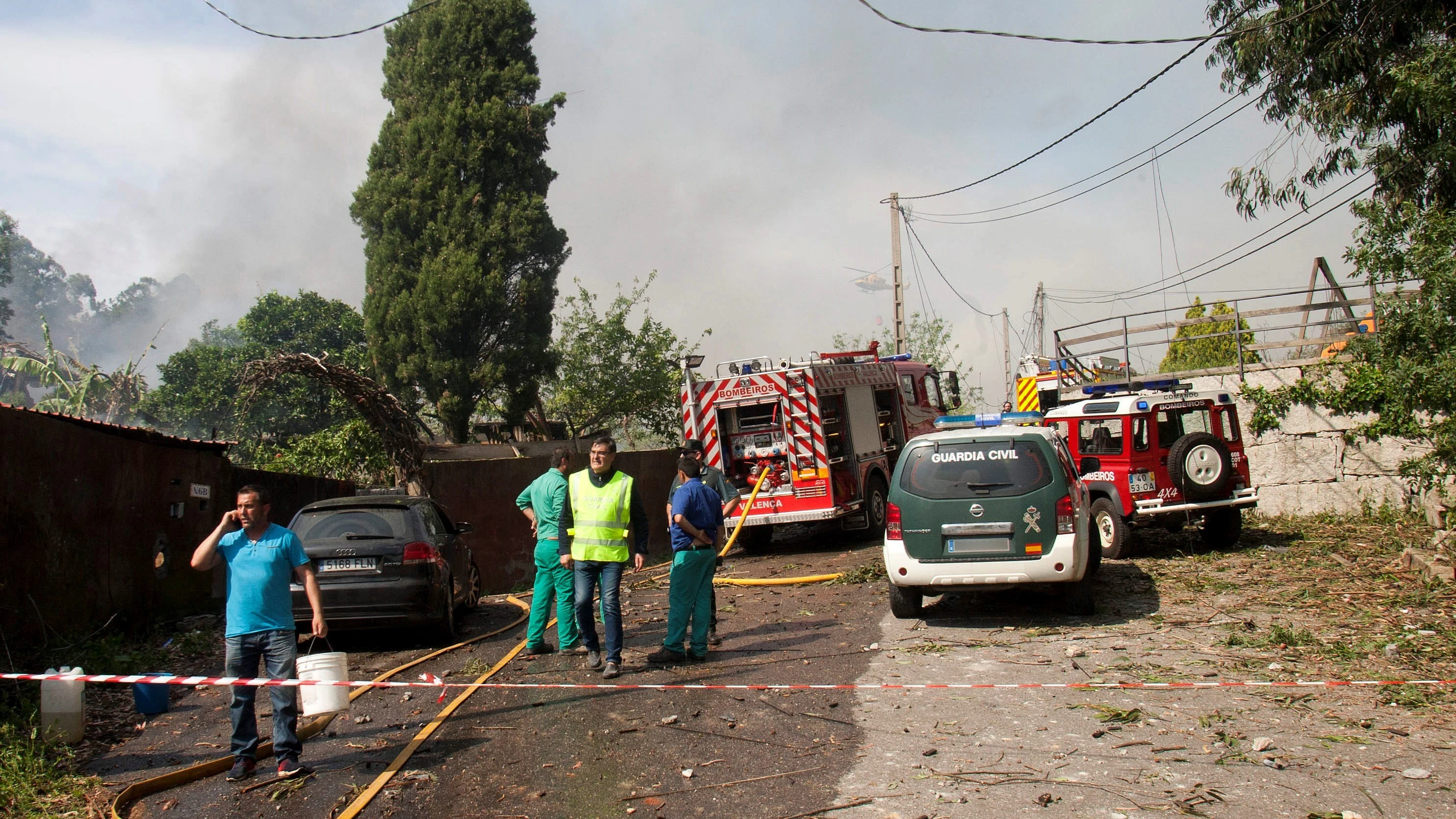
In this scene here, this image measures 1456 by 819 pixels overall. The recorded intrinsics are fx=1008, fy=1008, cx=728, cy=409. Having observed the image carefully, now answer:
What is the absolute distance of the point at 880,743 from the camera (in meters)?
5.62

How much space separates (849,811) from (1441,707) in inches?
152

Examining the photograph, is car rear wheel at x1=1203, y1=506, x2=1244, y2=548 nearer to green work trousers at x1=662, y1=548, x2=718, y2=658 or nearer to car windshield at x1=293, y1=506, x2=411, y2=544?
green work trousers at x1=662, y1=548, x2=718, y2=658

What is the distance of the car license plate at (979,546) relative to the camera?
875 centimetres

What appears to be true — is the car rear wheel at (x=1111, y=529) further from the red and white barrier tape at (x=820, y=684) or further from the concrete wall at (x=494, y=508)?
the concrete wall at (x=494, y=508)

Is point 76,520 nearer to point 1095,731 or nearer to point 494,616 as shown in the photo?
point 494,616

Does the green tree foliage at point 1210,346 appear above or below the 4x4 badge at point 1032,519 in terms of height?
above

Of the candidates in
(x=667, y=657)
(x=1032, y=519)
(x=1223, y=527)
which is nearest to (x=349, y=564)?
(x=667, y=657)

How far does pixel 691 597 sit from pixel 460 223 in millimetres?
21117

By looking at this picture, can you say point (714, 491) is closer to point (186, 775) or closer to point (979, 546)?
point (979, 546)

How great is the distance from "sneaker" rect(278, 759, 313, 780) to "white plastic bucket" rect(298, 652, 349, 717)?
602 mm

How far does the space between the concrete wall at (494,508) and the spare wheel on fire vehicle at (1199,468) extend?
8.43 metres

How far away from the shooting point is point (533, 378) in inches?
1096

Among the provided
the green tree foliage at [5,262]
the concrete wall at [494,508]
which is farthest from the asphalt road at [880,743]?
the green tree foliage at [5,262]

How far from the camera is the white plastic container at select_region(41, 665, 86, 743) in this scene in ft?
20.7
